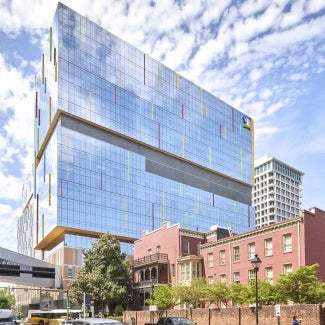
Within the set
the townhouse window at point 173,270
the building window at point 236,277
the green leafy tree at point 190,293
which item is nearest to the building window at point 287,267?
the building window at point 236,277

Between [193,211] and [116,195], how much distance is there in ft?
97.0

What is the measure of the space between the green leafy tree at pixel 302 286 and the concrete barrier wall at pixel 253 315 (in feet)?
7.80

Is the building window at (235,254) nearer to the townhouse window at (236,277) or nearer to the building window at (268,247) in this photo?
the townhouse window at (236,277)

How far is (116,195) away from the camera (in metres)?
121

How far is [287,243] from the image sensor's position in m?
50.3

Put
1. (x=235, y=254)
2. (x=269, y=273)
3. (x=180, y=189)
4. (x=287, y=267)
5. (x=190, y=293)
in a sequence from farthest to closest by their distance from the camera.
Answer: (x=180, y=189)
(x=235, y=254)
(x=190, y=293)
(x=269, y=273)
(x=287, y=267)

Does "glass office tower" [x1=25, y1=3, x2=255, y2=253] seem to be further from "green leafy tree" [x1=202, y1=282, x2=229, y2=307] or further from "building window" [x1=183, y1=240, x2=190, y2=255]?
"green leafy tree" [x1=202, y1=282, x2=229, y2=307]

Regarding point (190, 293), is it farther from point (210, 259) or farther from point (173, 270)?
point (173, 270)

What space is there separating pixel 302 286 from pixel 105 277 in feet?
123

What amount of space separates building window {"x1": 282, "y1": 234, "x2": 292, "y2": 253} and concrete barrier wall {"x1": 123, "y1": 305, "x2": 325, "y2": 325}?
10.4 metres

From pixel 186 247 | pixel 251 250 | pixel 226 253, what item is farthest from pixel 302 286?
pixel 186 247

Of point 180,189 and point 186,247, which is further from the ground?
point 180,189

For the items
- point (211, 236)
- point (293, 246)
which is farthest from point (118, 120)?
point (293, 246)

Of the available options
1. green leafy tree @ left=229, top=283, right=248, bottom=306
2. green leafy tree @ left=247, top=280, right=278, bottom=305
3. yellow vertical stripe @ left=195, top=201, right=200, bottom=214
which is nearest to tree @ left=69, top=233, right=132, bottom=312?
green leafy tree @ left=229, top=283, right=248, bottom=306
